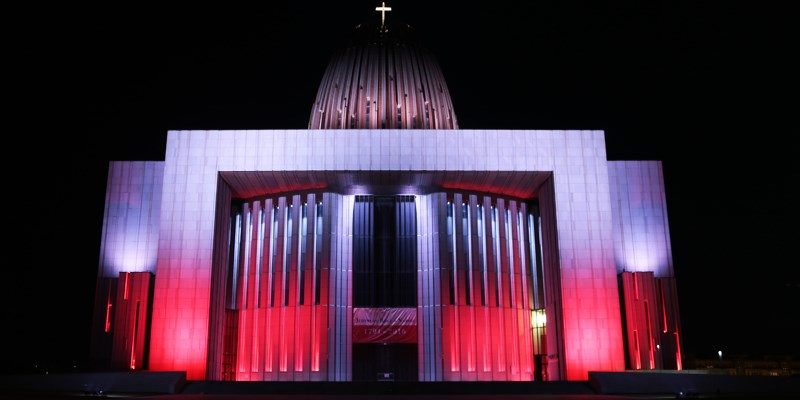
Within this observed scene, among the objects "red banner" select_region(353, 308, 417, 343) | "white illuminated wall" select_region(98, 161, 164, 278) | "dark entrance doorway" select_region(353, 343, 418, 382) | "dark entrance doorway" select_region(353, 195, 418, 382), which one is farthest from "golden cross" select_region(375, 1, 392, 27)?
"dark entrance doorway" select_region(353, 343, 418, 382)

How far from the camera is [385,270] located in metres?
34.8

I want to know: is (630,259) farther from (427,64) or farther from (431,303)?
(427,64)

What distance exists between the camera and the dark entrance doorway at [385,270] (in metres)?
34.1

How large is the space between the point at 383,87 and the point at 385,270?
10.2 meters

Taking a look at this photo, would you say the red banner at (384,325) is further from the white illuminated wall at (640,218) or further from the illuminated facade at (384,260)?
the white illuminated wall at (640,218)

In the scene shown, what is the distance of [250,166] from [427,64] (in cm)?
1258

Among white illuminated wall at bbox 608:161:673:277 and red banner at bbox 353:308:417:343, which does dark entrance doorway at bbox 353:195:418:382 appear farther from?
white illuminated wall at bbox 608:161:673:277

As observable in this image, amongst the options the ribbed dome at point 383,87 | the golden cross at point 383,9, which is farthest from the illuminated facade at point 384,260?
the golden cross at point 383,9

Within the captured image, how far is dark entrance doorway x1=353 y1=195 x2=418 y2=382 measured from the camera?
34.1 meters

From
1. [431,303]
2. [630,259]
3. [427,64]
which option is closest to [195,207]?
[431,303]

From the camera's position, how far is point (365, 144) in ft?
107

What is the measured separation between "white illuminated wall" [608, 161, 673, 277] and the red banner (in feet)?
35.2

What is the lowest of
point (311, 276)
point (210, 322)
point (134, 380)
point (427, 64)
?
point (134, 380)

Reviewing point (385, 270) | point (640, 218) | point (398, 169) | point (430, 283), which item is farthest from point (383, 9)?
point (640, 218)
